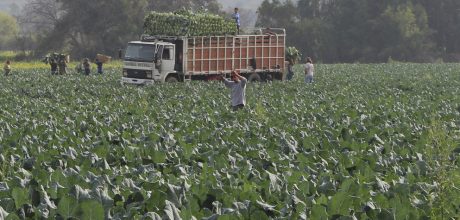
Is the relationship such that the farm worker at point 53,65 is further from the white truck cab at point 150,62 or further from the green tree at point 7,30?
the green tree at point 7,30

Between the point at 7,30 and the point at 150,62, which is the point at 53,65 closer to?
the point at 150,62

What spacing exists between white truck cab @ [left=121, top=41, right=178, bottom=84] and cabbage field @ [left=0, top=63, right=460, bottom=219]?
28.1 feet

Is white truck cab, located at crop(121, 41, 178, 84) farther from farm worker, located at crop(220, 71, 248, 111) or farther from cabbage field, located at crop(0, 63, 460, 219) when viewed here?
farm worker, located at crop(220, 71, 248, 111)

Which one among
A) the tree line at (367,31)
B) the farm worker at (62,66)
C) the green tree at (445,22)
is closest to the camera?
the farm worker at (62,66)

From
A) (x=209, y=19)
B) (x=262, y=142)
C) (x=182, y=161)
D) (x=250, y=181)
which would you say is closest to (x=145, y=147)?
(x=182, y=161)

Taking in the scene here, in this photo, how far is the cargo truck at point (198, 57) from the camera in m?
30.1

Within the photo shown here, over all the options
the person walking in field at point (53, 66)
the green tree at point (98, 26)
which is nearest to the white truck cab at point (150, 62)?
the person walking in field at point (53, 66)

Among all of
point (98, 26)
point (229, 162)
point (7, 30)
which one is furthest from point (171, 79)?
point (7, 30)

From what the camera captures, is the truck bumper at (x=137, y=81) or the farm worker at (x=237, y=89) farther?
the truck bumper at (x=137, y=81)

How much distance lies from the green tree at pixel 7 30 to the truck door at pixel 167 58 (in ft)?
360

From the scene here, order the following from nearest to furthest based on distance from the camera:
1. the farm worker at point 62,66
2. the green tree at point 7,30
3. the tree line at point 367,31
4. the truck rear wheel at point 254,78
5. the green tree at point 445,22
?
1. the truck rear wheel at point 254,78
2. the farm worker at point 62,66
3. the tree line at point 367,31
4. the green tree at point 445,22
5. the green tree at point 7,30

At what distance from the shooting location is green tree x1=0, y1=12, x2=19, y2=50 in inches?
5443

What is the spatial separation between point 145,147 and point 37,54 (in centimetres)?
6681

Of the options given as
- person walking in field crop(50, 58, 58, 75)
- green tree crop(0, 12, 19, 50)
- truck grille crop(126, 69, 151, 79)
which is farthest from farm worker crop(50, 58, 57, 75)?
green tree crop(0, 12, 19, 50)
